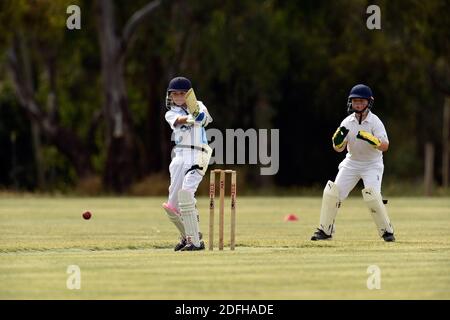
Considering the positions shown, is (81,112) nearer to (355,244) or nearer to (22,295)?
(355,244)

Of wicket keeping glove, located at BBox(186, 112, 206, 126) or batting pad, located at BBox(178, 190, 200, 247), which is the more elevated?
wicket keeping glove, located at BBox(186, 112, 206, 126)

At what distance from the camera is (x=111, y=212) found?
28828 mm

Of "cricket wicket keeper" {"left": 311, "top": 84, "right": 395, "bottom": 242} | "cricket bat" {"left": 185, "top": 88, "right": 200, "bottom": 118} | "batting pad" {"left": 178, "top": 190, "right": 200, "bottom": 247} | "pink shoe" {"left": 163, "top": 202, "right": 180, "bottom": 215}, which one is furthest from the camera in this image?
"cricket wicket keeper" {"left": 311, "top": 84, "right": 395, "bottom": 242}

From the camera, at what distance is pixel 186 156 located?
16.9 meters

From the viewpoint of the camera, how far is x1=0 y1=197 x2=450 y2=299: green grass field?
494 inches

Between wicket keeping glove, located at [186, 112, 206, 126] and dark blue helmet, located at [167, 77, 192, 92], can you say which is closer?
wicket keeping glove, located at [186, 112, 206, 126]

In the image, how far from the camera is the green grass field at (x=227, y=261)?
41.2ft

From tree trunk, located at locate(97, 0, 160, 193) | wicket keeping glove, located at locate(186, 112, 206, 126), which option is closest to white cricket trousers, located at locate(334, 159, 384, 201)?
wicket keeping glove, located at locate(186, 112, 206, 126)

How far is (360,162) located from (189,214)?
340 cm

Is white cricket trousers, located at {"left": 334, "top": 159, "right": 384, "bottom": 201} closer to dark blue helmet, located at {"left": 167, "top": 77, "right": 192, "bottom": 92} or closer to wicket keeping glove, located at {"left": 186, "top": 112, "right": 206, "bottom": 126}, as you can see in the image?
wicket keeping glove, located at {"left": 186, "top": 112, "right": 206, "bottom": 126}

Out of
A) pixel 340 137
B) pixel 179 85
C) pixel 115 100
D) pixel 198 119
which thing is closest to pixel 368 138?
pixel 340 137

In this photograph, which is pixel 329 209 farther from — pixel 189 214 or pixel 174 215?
pixel 189 214

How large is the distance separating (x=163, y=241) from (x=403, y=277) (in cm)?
593

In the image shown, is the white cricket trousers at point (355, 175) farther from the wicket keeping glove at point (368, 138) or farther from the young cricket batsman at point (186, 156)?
the young cricket batsman at point (186, 156)
